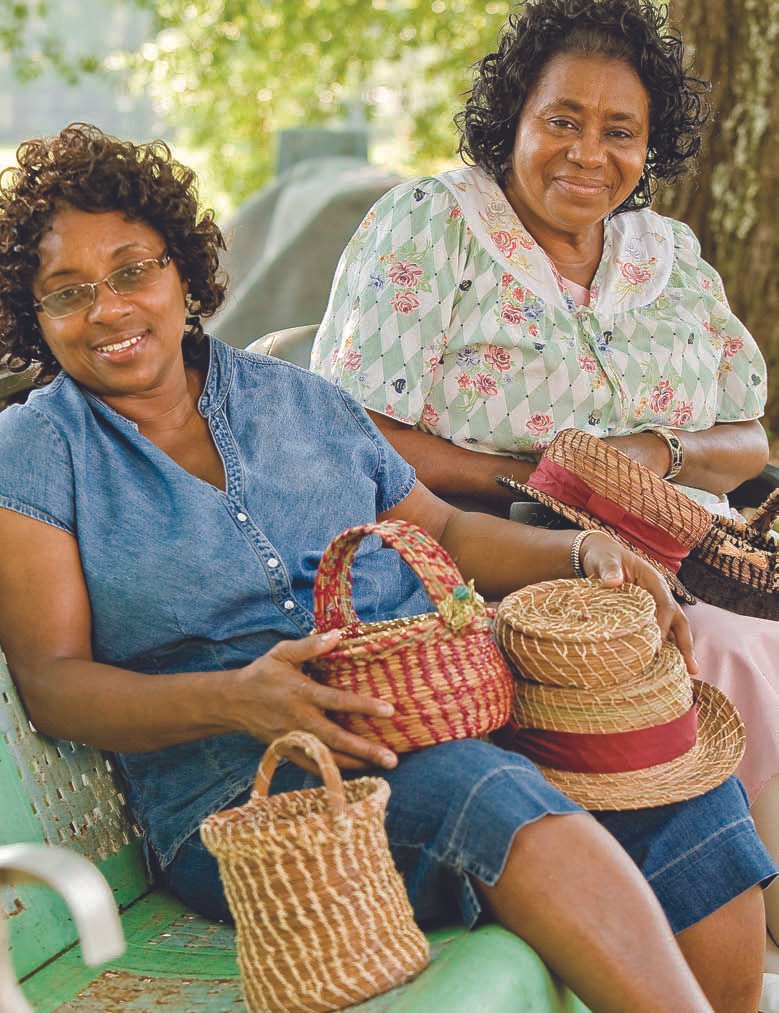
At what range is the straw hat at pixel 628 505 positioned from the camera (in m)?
2.60

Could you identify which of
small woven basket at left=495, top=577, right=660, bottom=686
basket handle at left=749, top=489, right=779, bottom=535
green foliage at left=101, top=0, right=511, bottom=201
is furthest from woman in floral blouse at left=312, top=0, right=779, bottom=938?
green foliage at left=101, top=0, right=511, bottom=201

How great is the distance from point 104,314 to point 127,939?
1017mm

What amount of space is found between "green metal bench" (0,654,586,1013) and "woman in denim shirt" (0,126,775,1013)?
0.05 meters

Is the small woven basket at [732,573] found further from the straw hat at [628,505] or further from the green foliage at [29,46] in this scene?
the green foliage at [29,46]

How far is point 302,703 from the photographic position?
1.86m

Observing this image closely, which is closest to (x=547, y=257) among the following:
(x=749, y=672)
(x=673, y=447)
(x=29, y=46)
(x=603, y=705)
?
(x=673, y=447)

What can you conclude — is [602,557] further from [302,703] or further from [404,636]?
[302,703]

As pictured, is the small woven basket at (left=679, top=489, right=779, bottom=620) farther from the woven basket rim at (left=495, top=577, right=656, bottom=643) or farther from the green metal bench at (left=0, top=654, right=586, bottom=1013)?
the green metal bench at (left=0, top=654, right=586, bottom=1013)

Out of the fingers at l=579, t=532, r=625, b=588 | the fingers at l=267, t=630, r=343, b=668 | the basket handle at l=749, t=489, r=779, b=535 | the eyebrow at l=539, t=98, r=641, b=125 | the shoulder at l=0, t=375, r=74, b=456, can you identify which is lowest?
the basket handle at l=749, t=489, r=779, b=535

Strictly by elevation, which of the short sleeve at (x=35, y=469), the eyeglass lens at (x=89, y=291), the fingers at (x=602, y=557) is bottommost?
the fingers at (x=602, y=557)

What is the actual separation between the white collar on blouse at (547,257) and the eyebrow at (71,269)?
39.1 inches

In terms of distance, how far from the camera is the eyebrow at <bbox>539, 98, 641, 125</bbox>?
304 cm

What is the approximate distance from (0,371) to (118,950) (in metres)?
1.85

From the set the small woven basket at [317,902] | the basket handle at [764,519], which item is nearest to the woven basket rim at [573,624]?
the small woven basket at [317,902]
